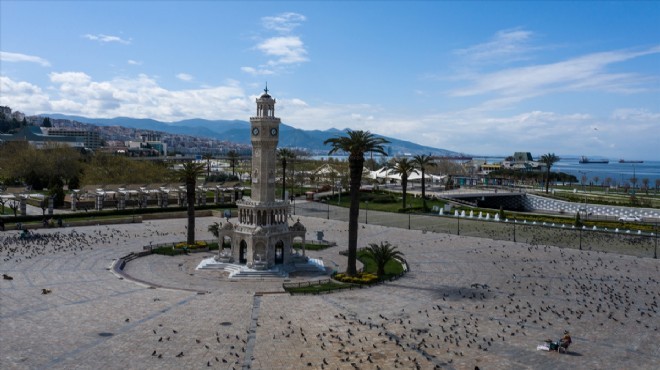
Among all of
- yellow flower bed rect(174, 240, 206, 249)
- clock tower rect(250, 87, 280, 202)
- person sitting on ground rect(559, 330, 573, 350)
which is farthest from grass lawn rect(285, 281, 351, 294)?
yellow flower bed rect(174, 240, 206, 249)

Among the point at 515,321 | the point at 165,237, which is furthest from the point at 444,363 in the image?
the point at 165,237

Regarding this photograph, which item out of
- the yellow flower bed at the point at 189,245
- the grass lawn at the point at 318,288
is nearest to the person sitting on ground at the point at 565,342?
the grass lawn at the point at 318,288

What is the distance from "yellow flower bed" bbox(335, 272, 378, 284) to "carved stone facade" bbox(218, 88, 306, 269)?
5.47m

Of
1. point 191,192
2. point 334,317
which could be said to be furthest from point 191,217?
point 334,317

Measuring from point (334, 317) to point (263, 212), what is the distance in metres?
13.3

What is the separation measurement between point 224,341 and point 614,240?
4195 cm

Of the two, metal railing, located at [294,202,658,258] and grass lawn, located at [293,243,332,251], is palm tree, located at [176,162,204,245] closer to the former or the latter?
grass lawn, located at [293,243,332,251]

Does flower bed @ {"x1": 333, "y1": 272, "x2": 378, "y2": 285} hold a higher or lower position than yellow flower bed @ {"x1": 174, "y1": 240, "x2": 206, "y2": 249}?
lower

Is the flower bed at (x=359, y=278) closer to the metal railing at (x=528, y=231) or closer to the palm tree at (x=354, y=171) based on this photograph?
the palm tree at (x=354, y=171)

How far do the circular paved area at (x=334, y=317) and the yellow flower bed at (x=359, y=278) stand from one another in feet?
3.08

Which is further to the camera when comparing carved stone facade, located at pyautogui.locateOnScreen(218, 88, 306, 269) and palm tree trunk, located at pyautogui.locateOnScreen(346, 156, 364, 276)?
carved stone facade, located at pyautogui.locateOnScreen(218, 88, 306, 269)

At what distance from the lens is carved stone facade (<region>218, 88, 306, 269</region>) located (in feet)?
120

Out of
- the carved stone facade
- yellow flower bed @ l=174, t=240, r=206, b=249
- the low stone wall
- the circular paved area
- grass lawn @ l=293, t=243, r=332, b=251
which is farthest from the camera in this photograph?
the low stone wall

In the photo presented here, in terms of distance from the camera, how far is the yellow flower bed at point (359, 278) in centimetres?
3306
